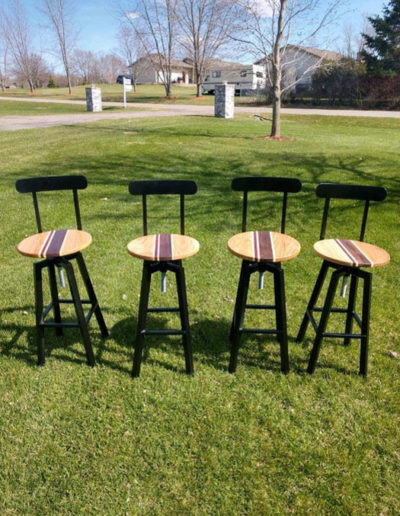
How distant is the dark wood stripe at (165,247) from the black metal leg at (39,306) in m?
0.86

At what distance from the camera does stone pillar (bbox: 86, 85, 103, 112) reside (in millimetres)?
21886

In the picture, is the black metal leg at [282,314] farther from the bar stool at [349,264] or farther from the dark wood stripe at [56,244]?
the dark wood stripe at [56,244]

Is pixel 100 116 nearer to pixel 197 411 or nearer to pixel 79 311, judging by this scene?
pixel 79 311

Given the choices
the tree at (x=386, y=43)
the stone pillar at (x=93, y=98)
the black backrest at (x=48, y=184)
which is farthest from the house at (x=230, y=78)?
the black backrest at (x=48, y=184)

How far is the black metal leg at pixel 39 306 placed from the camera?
254 cm

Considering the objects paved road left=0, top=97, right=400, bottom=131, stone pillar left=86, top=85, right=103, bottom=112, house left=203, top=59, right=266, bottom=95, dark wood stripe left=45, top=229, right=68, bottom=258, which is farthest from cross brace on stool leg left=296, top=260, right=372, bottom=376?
house left=203, top=59, right=266, bottom=95

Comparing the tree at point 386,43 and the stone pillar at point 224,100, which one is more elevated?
the tree at point 386,43

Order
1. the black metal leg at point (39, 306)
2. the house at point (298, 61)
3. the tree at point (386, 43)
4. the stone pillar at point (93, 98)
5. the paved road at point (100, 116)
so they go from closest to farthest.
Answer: the black metal leg at point (39, 306) < the house at point (298, 61) < the paved road at point (100, 116) < the stone pillar at point (93, 98) < the tree at point (386, 43)

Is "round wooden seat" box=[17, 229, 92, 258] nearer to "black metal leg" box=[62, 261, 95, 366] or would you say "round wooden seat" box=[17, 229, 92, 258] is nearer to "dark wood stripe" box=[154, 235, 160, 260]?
Answer: "black metal leg" box=[62, 261, 95, 366]

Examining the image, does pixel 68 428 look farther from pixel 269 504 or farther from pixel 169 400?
pixel 269 504

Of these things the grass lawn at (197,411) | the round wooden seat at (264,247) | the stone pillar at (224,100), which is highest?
the stone pillar at (224,100)

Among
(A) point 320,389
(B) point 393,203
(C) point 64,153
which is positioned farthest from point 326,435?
(C) point 64,153

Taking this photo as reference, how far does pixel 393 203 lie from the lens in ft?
20.2

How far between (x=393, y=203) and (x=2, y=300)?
5.92 metres
